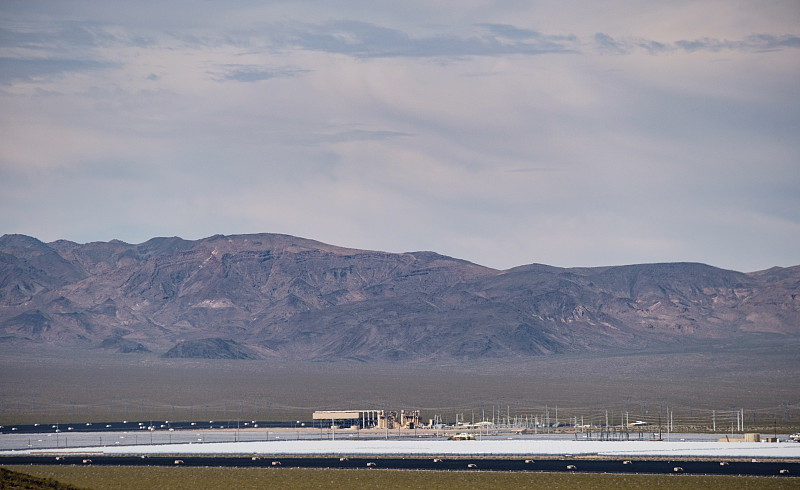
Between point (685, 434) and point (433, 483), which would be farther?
point (685, 434)

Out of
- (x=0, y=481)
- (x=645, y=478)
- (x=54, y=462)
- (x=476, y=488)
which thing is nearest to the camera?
(x=0, y=481)

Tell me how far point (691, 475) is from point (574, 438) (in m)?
61.1

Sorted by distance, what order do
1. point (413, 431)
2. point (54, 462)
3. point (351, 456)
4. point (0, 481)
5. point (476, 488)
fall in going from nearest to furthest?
point (0, 481) → point (476, 488) → point (54, 462) → point (351, 456) → point (413, 431)

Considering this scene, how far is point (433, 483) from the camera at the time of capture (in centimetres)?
10812

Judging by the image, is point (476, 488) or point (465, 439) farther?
point (465, 439)

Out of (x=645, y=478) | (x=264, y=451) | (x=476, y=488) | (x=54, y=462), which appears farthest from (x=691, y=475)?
(x=54, y=462)

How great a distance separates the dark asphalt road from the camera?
119 metres

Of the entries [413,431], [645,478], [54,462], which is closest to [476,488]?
[645,478]

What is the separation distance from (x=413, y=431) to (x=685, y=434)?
43620mm

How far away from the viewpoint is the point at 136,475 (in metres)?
116

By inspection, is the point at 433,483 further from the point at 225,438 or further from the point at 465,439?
the point at 225,438

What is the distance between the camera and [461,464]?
424ft

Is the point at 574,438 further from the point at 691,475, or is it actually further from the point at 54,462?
the point at 54,462

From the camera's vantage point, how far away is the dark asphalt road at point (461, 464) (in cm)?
11906
